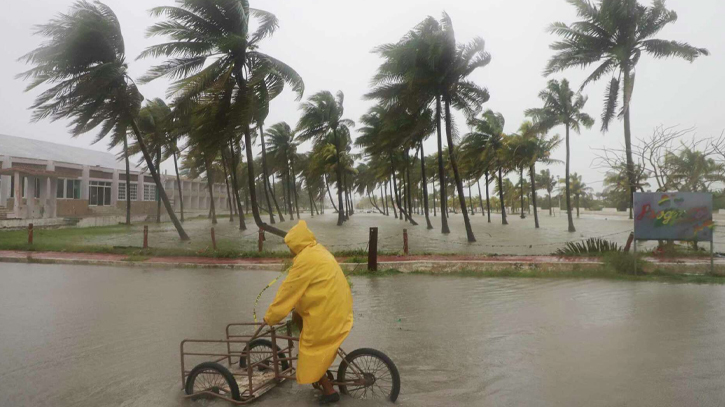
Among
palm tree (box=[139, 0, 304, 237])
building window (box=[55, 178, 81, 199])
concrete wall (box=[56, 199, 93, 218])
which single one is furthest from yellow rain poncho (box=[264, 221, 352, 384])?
building window (box=[55, 178, 81, 199])

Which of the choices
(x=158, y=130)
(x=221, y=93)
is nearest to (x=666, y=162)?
(x=221, y=93)

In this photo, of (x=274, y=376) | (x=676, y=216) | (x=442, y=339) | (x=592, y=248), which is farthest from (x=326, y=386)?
(x=592, y=248)

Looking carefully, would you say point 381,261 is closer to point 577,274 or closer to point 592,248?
A: point 577,274

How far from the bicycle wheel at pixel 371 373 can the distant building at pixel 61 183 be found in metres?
30.8

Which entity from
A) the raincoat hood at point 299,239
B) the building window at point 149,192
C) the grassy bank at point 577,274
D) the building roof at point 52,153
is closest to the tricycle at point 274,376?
the raincoat hood at point 299,239

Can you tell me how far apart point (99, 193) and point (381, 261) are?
32755mm

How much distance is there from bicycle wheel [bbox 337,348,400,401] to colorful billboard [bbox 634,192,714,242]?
9.17m

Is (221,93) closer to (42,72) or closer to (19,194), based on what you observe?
(42,72)

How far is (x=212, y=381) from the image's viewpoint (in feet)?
14.9

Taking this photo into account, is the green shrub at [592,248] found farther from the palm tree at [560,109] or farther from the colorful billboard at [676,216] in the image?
the palm tree at [560,109]

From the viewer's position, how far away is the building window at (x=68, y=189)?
113 ft

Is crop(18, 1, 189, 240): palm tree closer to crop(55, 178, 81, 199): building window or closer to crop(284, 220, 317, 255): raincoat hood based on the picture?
crop(55, 178, 81, 199): building window

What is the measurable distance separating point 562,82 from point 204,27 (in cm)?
2460

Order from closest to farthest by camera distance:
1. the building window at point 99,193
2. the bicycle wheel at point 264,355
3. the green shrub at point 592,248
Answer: the bicycle wheel at point 264,355, the green shrub at point 592,248, the building window at point 99,193
